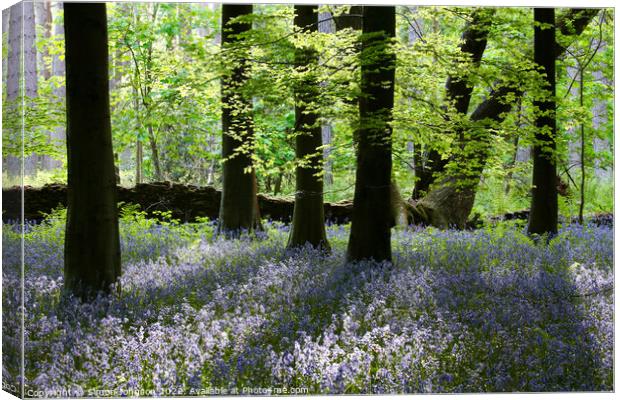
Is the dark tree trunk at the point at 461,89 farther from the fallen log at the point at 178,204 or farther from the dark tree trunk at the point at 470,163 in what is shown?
the fallen log at the point at 178,204

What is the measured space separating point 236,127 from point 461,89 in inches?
93.7

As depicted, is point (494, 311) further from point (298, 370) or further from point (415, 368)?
point (298, 370)

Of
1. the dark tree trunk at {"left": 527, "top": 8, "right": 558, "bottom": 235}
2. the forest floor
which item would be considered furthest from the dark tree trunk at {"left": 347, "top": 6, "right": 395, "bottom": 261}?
the dark tree trunk at {"left": 527, "top": 8, "right": 558, "bottom": 235}

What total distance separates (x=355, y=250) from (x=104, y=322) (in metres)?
2.45

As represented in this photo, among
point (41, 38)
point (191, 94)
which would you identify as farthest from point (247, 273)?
point (41, 38)

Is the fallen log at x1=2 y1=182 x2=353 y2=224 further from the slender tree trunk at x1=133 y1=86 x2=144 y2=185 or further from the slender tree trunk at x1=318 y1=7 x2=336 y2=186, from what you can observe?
the slender tree trunk at x1=318 y1=7 x2=336 y2=186

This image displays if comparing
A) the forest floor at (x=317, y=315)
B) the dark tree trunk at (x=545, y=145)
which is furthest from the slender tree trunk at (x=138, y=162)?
the dark tree trunk at (x=545, y=145)

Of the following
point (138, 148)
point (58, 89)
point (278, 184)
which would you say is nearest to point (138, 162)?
point (138, 148)

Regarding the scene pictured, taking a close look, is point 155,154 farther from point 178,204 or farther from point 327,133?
point 327,133

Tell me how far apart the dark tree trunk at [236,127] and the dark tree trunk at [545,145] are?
2975 millimetres

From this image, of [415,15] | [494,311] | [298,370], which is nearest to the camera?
[298,370]

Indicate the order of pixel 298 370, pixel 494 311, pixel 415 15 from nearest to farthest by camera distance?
pixel 298 370
pixel 494 311
pixel 415 15

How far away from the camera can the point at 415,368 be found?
5715 millimetres

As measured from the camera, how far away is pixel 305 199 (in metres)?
6.39
